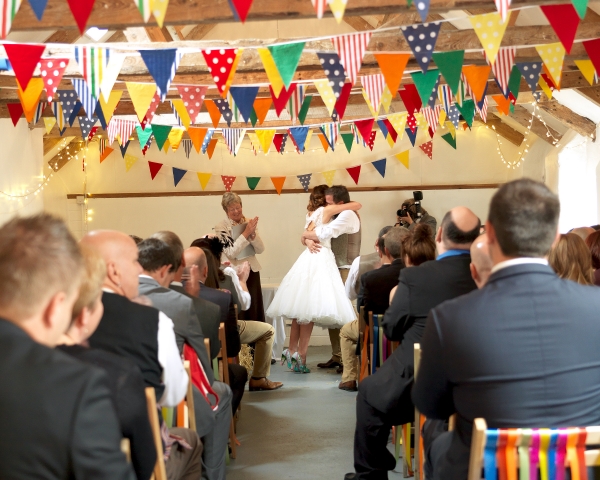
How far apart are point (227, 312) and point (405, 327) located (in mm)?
1315

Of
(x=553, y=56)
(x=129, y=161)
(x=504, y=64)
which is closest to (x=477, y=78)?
(x=504, y=64)

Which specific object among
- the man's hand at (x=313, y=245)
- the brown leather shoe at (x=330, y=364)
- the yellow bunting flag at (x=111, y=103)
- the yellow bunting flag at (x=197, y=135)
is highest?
the yellow bunting flag at (x=111, y=103)

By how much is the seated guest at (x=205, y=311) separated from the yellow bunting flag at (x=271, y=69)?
1.46m

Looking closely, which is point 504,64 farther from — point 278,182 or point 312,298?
point 278,182

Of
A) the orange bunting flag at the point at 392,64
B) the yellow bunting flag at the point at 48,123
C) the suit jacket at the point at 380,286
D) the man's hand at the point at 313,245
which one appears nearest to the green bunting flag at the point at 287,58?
the orange bunting flag at the point at 392,64

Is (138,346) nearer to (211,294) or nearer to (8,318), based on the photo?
(8,318)

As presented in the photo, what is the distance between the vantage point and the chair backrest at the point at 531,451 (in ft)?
5.17

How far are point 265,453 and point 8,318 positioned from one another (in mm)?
2746

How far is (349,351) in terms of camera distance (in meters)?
5.28

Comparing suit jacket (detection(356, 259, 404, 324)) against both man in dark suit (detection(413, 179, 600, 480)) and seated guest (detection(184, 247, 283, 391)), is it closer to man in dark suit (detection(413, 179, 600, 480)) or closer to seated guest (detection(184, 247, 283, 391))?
seated guest (detection(184, 247, 283, 391))

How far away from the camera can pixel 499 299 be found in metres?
1.70

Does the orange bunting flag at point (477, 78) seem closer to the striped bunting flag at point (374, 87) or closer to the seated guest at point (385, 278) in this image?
the striped bunting flag at point (374, 87)

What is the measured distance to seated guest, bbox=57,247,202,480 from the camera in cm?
159

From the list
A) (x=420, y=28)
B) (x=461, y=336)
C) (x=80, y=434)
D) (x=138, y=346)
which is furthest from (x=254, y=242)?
(x=80, y=434)
